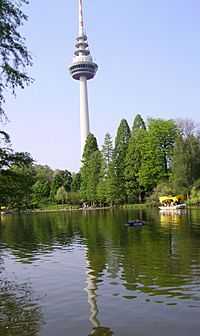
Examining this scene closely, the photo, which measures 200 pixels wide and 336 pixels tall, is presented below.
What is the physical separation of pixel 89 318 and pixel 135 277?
3997 mm

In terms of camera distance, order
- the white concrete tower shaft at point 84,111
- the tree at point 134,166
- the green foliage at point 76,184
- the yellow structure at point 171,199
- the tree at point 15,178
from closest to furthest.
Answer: the tree at point 15,178 < the yellow structure at point 171,199 < the tree at point 134,166 < the green foliage at point 76,184 < the white concrete tower shaft at point 84,111

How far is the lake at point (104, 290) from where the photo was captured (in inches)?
328

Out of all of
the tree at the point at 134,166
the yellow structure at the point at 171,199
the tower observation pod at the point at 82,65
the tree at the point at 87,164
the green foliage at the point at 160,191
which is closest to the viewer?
the yellow structure at the point at 171,199

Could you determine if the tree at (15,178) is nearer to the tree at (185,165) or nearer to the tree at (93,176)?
the tree at (185,165)

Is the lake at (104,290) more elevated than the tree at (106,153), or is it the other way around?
the tree at (106,153)

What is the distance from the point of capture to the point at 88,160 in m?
78.9

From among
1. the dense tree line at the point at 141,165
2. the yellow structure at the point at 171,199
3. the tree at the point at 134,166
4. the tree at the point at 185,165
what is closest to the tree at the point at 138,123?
the dense tree line at the point at 141,165

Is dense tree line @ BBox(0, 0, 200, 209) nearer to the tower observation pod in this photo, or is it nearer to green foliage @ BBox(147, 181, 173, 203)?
green foliage @ BBox(147, 181, 173, 203)

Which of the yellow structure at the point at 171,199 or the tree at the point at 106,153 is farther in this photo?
the tree at the point at 106,153

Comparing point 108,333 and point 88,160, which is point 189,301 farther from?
point 88,160

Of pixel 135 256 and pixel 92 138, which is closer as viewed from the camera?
pixel 135 256

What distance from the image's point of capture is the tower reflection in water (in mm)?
7918

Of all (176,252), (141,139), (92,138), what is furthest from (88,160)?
(176,252)

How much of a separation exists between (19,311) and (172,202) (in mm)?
44683
